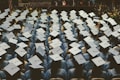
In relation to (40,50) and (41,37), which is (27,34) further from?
(40,50)

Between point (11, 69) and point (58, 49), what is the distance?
1.24m

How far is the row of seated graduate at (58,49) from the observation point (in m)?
5.60

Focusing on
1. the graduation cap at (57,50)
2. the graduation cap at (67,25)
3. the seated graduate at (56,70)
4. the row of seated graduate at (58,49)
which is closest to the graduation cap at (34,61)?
the row of seated graduate at (58,49)

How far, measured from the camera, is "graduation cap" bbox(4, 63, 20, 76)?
531 centimetres

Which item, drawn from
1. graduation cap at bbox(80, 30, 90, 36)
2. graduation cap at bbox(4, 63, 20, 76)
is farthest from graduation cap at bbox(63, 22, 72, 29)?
graduation cap at bbox(4, 63, 20, 76)

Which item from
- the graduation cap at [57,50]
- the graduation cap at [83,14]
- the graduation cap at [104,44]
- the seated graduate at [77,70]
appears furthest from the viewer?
the graduation cap at [83,14]

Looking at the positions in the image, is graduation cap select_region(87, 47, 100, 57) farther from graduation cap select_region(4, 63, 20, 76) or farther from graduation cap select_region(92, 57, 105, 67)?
graduation cap select_region(4, 63, 20, 76)

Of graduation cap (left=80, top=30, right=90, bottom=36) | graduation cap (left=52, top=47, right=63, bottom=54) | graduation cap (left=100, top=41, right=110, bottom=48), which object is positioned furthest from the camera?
graduation cap (left=80, top=30, right=90, bottom=36)

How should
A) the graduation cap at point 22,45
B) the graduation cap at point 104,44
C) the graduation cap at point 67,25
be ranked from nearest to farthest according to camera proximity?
the graduation cap at point 22,45 < the graduation cap at point 104,44 < the graduation cap at point 67,25

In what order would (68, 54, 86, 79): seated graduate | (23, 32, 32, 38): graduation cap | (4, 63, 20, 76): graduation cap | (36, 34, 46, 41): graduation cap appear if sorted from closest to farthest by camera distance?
(4, 63, 20, 76): graduation cap < (68, 54, 86, 79): seated graduate < (36, 34, 46, 41): graduation cap < (23, 32, 32, 38): graduation cap

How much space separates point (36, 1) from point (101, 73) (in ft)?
24.4

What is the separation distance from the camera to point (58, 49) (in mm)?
6188

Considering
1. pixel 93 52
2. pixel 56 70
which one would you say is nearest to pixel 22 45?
pixel 56 70

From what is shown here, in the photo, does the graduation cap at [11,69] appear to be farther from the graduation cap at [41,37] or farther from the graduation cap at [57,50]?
the graduation cap at [41,37]
